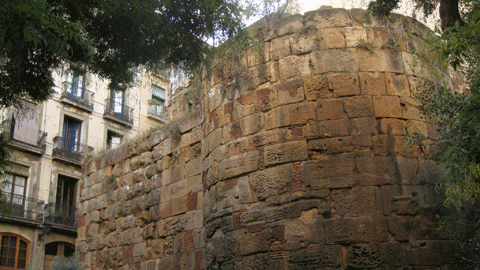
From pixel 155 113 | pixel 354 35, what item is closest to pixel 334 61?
pixel 354 35

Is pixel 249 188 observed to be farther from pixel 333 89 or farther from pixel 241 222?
pixel 333 89

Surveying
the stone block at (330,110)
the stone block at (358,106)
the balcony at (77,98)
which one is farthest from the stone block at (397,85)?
the balcony at (77,98)

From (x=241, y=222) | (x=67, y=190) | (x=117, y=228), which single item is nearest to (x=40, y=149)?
(x=67, y=190)

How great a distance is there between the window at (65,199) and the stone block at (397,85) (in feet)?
58.6

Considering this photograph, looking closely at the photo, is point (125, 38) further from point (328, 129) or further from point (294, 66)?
point (328, 129)

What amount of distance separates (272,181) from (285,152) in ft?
1.37

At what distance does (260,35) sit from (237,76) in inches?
27.2

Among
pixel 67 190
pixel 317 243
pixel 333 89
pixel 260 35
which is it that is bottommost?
pixel 317 243

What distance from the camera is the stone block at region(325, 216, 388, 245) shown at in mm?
6590

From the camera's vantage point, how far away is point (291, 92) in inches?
296

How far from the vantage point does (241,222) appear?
7324 mm

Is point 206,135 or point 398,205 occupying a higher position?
point 206,135

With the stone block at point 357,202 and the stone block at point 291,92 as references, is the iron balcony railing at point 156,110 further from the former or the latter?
the stone block at point 357,202

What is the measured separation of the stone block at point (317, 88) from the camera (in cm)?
735
